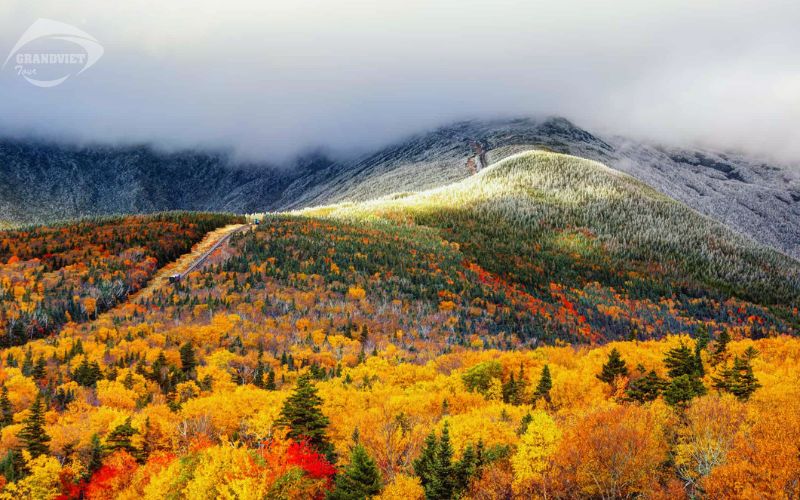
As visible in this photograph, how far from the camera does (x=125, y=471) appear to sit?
5188 centimetres

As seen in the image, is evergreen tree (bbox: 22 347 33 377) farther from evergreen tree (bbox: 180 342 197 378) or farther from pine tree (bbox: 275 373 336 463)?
pine tree (bbox: 275 373 336 463)

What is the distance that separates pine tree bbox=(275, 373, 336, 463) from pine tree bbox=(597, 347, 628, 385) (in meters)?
37.8

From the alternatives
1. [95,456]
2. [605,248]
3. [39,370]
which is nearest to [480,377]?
[95,456]

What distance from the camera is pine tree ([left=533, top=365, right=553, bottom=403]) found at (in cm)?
6700

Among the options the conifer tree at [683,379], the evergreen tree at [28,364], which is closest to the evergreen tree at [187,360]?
the evergreen tree at [28,364]

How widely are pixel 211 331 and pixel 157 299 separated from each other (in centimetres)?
1638

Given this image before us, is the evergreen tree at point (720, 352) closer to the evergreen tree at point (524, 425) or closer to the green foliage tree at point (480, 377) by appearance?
the green foliage tree at point (480, 377)

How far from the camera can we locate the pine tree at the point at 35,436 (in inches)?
1975

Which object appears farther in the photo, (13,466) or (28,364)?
(28,364)

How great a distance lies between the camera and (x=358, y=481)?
44.0 m

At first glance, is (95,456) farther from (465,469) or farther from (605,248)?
(605,248)

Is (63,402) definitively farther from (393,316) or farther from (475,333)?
(475,333)

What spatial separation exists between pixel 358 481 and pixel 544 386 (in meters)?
31.6

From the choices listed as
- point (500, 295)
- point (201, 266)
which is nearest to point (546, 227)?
point (500, 295)
